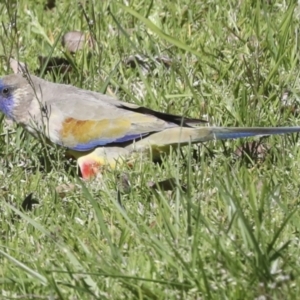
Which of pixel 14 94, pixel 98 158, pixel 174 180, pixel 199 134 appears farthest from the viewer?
pixel 14 94

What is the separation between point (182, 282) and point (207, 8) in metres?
3.36

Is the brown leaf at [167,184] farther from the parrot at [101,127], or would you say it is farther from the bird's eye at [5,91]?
the bird's eye at [5,91]

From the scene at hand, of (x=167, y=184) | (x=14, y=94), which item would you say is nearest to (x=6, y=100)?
(x=14, y=94)

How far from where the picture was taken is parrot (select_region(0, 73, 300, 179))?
4699 mm

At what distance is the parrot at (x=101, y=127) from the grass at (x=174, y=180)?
111 millimetres

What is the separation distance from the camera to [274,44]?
538 cm

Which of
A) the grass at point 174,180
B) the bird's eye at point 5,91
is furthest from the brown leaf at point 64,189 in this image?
the bird's eye at point 5,91

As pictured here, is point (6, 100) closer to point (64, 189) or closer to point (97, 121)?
point (97, 121)

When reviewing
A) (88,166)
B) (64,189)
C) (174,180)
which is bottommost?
(88,166)

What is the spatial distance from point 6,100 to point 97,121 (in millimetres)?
618

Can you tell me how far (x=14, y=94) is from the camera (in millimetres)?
5168

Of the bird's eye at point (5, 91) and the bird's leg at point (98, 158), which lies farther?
the bird's eye at point (5, 91)

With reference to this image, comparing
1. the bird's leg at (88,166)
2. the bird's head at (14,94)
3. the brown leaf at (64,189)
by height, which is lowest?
the bird's leg at (88,166)

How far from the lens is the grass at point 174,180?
311 centimetres
